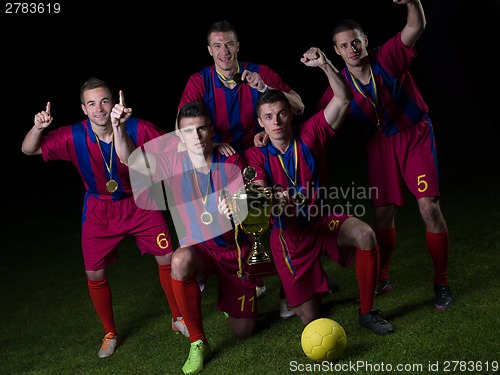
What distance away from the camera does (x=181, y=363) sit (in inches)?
125

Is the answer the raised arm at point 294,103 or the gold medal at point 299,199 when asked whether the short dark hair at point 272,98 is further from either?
the gold medal at point 299,199

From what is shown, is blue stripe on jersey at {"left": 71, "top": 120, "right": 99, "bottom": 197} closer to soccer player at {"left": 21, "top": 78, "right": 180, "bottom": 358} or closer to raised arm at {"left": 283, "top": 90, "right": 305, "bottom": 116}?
soccer player at {"left": 21, "top": 78, "right": 180, "bottom": 358}

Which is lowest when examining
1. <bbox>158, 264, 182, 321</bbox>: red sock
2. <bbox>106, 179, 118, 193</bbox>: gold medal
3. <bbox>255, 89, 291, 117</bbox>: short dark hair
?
<bbox>158, 264, 182, 321</bbox>: red sock

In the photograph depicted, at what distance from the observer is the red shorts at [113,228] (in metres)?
3.51

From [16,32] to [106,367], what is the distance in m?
6.15

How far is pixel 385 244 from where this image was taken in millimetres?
3773

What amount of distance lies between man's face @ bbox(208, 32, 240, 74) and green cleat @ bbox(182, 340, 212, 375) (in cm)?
133

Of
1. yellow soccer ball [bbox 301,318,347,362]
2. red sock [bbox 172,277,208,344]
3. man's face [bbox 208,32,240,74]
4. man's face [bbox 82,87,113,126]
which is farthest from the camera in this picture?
man's face [bbox 208,32,240,74]

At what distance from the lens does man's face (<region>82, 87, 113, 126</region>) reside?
3369mm

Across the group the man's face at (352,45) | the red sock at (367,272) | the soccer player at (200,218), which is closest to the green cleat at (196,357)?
the soccer player at (200,218)

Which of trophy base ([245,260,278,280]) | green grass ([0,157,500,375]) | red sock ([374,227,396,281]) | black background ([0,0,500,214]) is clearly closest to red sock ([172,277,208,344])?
green grass ([0,157,500,375])

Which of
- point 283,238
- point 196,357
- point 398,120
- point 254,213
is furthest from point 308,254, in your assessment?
point 398,120

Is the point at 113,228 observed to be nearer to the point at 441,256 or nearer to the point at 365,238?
the point at 365,238

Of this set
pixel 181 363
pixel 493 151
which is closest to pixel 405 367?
pixel 181 363
